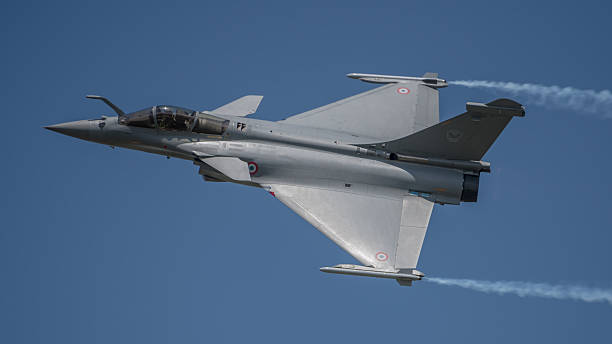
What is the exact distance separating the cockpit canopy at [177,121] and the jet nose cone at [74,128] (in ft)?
3.50

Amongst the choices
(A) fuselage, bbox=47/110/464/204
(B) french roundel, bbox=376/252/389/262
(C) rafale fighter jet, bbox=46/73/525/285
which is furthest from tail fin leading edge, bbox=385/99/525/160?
(B) french roundel, bbox=376/252/389/262

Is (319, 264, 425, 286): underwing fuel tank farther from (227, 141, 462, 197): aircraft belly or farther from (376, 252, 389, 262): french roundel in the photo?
(227, 141, 462, 197): aircraft belly

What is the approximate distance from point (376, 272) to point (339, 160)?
10.5ft

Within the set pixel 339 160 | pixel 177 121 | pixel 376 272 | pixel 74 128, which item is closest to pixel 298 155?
pixel 339 160

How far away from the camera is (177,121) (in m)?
18.9

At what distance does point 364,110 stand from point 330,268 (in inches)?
224

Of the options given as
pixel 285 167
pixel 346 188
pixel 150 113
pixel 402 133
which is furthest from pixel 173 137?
pixel 402 133

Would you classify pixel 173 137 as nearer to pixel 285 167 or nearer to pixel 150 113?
pixel 150 113

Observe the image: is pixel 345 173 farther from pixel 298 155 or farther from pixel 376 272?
pixel 376 272

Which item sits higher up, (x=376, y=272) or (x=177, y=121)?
(x=177, y=121)

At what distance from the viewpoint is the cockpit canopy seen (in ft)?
62.0

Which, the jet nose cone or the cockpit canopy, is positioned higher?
the cockpit canopy

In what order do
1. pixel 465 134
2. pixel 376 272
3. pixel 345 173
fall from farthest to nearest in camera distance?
pixel 345 173 → pixel 465 134 → pixel 376 272

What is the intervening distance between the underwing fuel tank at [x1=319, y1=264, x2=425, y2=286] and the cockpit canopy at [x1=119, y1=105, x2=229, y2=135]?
482 centimetres
